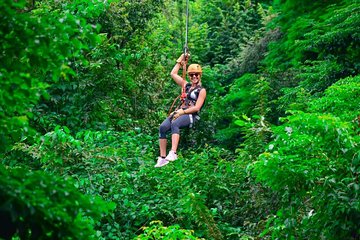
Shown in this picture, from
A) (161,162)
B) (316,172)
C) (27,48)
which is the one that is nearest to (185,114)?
(161,162)

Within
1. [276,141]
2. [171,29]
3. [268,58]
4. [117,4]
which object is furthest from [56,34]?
[171,29]

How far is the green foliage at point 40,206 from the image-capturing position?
4199 millimetres

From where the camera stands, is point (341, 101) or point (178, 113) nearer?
point (341, 101)

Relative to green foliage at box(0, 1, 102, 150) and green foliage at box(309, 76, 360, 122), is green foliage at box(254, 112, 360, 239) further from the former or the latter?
green foliage at box(0, 1, 102, 150)

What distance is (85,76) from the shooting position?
14.2m

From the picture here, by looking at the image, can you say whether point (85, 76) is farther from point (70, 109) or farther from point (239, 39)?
point (239, 39)

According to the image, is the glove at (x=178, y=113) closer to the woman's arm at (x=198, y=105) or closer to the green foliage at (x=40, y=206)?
the woman's arm at (x=198, y=105)

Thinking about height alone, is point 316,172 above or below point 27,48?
below

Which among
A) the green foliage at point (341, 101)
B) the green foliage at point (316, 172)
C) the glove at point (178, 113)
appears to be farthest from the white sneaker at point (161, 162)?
the green foliage at point (316, 172)

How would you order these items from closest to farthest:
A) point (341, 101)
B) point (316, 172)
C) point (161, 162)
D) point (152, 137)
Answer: point (316, 172), point (341, 101), point (161, 162), point (152, 137)

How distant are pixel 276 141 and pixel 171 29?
1917 centimetres

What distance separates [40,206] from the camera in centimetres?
421

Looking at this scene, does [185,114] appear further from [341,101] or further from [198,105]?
[341,101]

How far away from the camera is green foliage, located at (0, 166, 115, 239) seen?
4.20 meters
